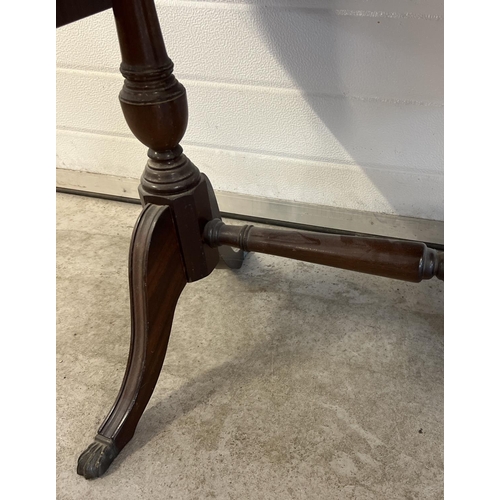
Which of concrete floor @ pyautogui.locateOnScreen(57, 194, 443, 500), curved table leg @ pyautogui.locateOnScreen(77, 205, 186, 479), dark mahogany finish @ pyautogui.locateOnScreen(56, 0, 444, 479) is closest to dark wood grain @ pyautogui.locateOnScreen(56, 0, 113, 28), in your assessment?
dark mahogany finish @ pyautogui.locateOnScreen(56, 0, 444, 479)

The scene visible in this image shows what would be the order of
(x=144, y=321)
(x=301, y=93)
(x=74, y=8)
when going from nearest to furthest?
1. (x=74, y=8)
2. (x=144, y=321)
3. (x=301, y=93)

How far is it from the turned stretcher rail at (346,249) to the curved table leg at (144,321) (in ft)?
0.37

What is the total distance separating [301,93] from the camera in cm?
126

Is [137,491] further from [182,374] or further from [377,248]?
[377,248]

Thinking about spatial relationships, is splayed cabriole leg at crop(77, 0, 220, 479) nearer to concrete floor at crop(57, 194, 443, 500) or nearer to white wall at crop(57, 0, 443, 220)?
concrete floor at crop(57, 194, 443, 500)

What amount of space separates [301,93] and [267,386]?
0.64m

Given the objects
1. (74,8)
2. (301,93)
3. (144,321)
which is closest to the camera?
(74,8)

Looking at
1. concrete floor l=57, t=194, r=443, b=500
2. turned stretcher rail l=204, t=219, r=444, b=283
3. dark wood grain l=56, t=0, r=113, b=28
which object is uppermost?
dark wood grain l=56, t=0, r=113, b=28

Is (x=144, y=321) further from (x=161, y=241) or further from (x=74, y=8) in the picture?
(x=74, y=8)

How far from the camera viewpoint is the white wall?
114 cm

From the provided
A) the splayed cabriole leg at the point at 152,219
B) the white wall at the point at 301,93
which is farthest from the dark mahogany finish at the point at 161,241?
the white wall at the point at 301,93

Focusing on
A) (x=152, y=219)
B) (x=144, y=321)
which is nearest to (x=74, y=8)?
(x=152, y=219)
